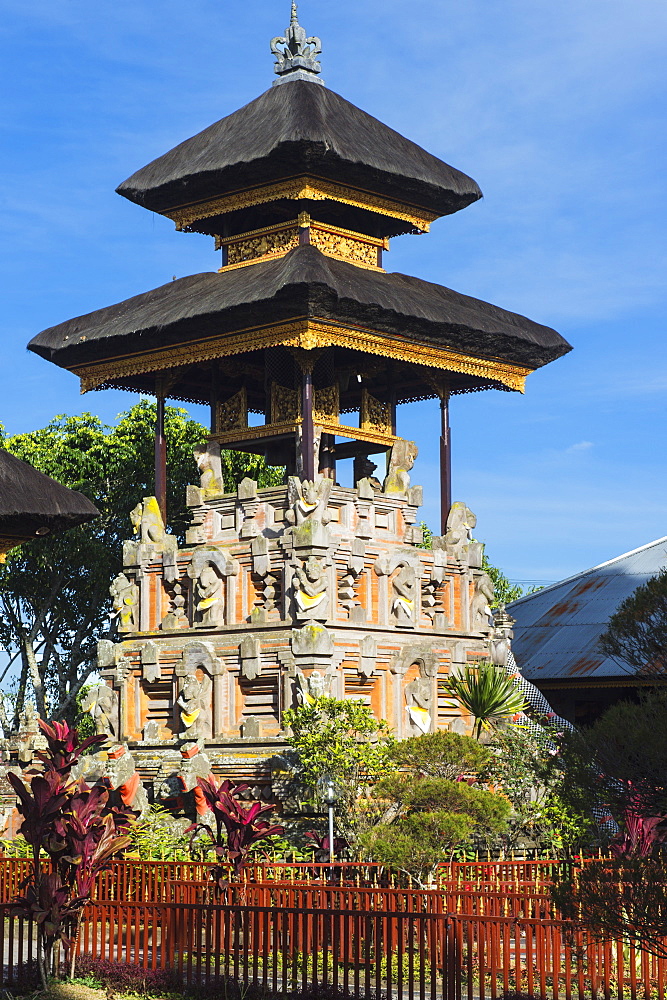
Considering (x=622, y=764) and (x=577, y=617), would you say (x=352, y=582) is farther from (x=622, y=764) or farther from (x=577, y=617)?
(x=622, y=764)

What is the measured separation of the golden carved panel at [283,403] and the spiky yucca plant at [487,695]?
6.06m

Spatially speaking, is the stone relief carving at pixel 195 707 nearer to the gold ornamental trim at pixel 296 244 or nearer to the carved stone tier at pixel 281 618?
the carved stone tier at pixel 281 618

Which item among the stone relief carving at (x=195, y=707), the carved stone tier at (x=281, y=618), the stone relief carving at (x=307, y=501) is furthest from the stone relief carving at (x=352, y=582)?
the stone relief carving at (x=195, y=707)

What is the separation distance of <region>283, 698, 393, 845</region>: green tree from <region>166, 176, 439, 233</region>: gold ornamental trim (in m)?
10.1

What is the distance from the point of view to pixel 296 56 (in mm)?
31125

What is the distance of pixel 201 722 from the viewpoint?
87.5 ft

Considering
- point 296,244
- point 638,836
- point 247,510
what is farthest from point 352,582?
point 638,836

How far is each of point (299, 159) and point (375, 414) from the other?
17.7 feet

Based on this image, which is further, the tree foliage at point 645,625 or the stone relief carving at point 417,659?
the stone relief carving at point 417,659

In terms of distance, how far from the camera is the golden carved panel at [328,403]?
A: 2934 cm

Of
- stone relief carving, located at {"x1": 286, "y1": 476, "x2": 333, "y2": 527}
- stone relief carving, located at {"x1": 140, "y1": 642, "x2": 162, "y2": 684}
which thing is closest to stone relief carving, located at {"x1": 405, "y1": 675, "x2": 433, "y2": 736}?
stone relief carving, located at {"x1": 286, "y1": 476, "x2": 333, "y2": 527}

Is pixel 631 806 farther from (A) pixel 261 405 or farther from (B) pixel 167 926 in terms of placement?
(A) pixel 261 405

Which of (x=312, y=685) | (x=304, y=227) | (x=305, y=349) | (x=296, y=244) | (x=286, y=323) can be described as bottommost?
(x=312, y=685)

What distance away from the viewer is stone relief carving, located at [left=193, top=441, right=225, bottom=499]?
29000mm
